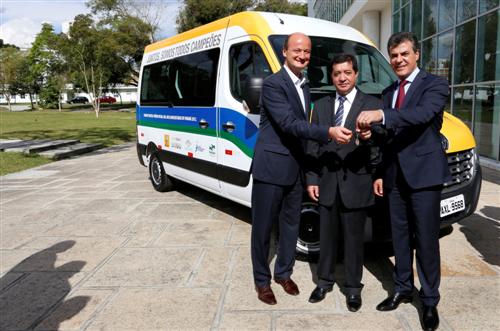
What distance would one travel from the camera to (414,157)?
2742 millimetres

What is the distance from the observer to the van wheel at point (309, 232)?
399cm

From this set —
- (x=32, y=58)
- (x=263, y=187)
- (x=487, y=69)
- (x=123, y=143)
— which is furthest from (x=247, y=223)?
(x=32, y=58)

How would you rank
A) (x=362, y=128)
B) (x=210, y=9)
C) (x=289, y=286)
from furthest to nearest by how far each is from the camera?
(x=210, y=9) < (x=289, y=286) < (x=362, y=128)

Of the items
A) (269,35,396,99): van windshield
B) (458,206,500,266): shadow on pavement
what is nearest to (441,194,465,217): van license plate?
(458,206,500,266): shadow on pavement

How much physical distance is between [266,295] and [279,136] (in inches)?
47.2

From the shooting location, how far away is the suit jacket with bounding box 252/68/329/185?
9.59 feet

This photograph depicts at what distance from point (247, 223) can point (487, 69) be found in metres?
7.26

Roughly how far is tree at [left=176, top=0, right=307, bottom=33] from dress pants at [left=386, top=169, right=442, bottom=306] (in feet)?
118

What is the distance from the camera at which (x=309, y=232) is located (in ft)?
13.2

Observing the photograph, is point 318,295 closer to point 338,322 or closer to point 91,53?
point 338,322

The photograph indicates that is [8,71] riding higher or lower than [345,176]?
higher

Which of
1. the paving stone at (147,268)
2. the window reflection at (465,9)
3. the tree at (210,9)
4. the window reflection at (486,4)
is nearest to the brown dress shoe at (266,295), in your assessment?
the paving stone at (147,268)

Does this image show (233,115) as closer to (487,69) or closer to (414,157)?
(414,157)

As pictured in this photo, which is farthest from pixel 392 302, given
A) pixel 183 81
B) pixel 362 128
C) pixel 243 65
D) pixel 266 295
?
pixel 183 81
